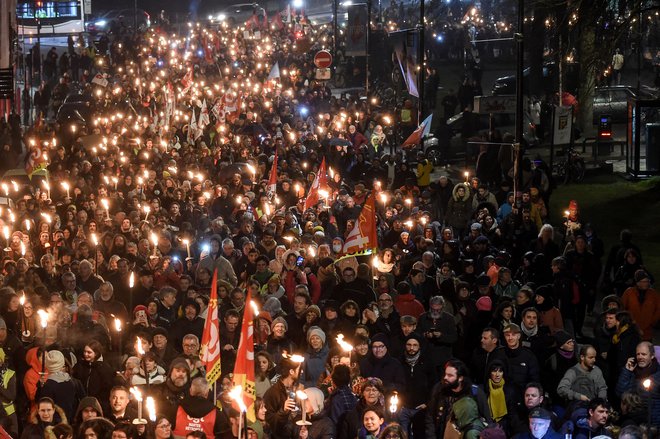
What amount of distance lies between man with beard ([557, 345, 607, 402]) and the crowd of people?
0.02 m

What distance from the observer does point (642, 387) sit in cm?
1192

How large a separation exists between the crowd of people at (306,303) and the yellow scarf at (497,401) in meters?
0.02

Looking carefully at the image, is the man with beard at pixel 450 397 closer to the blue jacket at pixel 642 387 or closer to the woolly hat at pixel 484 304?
the blue jacket at pixel 642 387

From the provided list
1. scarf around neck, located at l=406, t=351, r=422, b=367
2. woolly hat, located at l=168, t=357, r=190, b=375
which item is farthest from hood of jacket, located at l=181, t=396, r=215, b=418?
scarf around neck, located at l=406, t=351, r=422, b=367

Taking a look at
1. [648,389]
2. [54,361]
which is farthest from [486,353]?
[54,361]

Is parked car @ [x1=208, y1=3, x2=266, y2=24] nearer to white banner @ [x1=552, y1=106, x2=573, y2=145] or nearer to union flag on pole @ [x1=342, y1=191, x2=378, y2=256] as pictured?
white banner @ [x1=552, y1=106, x2=573, y2=145]

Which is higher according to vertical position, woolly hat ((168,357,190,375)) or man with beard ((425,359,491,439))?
woolly hat ((168,357,190,375))

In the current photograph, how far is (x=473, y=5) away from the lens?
187 ft

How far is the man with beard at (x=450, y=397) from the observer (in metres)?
11.6

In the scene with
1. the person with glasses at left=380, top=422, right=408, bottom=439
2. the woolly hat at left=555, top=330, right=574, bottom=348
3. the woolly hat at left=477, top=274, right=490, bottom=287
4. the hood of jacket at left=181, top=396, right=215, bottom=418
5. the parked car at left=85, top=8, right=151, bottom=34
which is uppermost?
the parked car at left=85, top=8, right=151, bottom=34

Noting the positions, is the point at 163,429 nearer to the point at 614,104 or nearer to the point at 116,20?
the point at 614,104

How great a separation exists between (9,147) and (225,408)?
21.4m

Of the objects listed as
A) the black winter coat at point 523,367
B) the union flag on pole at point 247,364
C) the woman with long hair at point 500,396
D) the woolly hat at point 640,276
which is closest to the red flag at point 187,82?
the woolly hat at point 640,276

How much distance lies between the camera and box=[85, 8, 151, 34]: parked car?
209 ft
